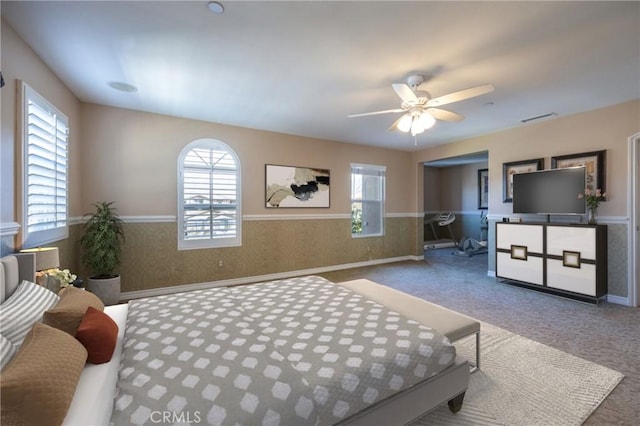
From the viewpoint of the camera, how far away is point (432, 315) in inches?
80.1

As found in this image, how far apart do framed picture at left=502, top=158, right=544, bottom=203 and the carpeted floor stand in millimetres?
1496

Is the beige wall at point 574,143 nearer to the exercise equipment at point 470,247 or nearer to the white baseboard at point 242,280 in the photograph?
the exercise equipment at point 470,247

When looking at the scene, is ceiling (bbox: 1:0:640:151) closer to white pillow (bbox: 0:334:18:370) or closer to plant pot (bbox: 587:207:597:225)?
plant pot (bbox: 587:207:597:225)

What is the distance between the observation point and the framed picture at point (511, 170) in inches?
171

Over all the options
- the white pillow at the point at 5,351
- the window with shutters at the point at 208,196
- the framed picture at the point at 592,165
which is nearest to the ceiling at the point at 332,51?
the framed picture at the point at 592,165

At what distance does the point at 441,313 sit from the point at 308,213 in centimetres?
347

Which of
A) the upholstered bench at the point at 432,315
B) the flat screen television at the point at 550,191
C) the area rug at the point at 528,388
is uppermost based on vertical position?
the flat screen television at the point at 550,191

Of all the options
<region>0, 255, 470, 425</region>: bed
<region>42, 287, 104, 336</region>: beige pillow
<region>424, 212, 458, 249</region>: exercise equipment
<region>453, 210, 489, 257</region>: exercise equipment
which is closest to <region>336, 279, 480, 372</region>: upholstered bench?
<region>0, 255, 470, 425</region>: bed

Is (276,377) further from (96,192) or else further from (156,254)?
(96,192)

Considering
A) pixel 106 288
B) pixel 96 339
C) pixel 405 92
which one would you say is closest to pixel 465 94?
pixel 405 92

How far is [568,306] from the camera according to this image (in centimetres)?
348

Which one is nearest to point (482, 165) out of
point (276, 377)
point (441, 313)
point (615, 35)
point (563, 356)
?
point (615, 35)

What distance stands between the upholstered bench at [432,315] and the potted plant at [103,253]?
2.99m

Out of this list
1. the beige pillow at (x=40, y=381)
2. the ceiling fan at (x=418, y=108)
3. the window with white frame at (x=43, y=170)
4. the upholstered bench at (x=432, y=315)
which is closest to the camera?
the beige pillow at (x=40, y=381)
